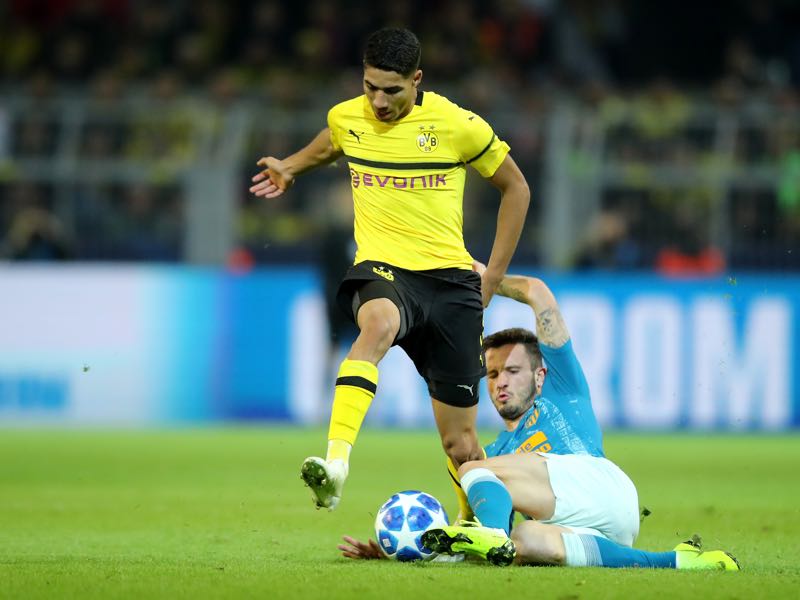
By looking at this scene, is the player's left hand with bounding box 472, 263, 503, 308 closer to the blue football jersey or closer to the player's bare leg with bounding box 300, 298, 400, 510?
the blue football jersey

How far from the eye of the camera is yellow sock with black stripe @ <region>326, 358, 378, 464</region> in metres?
6.21

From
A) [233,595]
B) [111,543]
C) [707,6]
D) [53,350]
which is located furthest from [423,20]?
[233,595]

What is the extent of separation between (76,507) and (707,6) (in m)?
13.3

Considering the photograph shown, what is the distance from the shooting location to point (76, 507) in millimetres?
8938

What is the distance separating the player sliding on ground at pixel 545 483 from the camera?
6012mm

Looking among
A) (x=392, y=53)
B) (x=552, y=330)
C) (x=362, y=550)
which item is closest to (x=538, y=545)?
(x=362, y=550)

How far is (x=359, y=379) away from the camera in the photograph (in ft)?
20.7

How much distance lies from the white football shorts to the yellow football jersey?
118cm

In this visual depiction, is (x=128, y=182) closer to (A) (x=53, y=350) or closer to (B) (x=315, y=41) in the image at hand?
(A) (x=53, y=350)

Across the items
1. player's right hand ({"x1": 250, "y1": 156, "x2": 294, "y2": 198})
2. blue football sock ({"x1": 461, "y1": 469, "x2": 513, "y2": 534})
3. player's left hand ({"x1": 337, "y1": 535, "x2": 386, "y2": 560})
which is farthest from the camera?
player's right hand ({"x1": 250, "y1": 156, "x2": 294, "y2": 198})

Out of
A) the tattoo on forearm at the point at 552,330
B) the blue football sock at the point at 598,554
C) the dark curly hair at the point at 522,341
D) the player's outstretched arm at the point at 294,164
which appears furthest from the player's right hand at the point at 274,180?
the blue football sock at the point at 598,554

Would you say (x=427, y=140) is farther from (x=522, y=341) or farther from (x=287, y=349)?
(x=287, y=349)

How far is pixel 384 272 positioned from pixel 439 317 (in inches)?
13.0

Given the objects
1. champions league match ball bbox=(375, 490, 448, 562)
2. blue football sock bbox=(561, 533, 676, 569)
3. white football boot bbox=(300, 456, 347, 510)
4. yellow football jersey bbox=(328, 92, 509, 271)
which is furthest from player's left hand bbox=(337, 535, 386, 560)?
yellow football jersey bbox=(328, 92, 509, 271)
